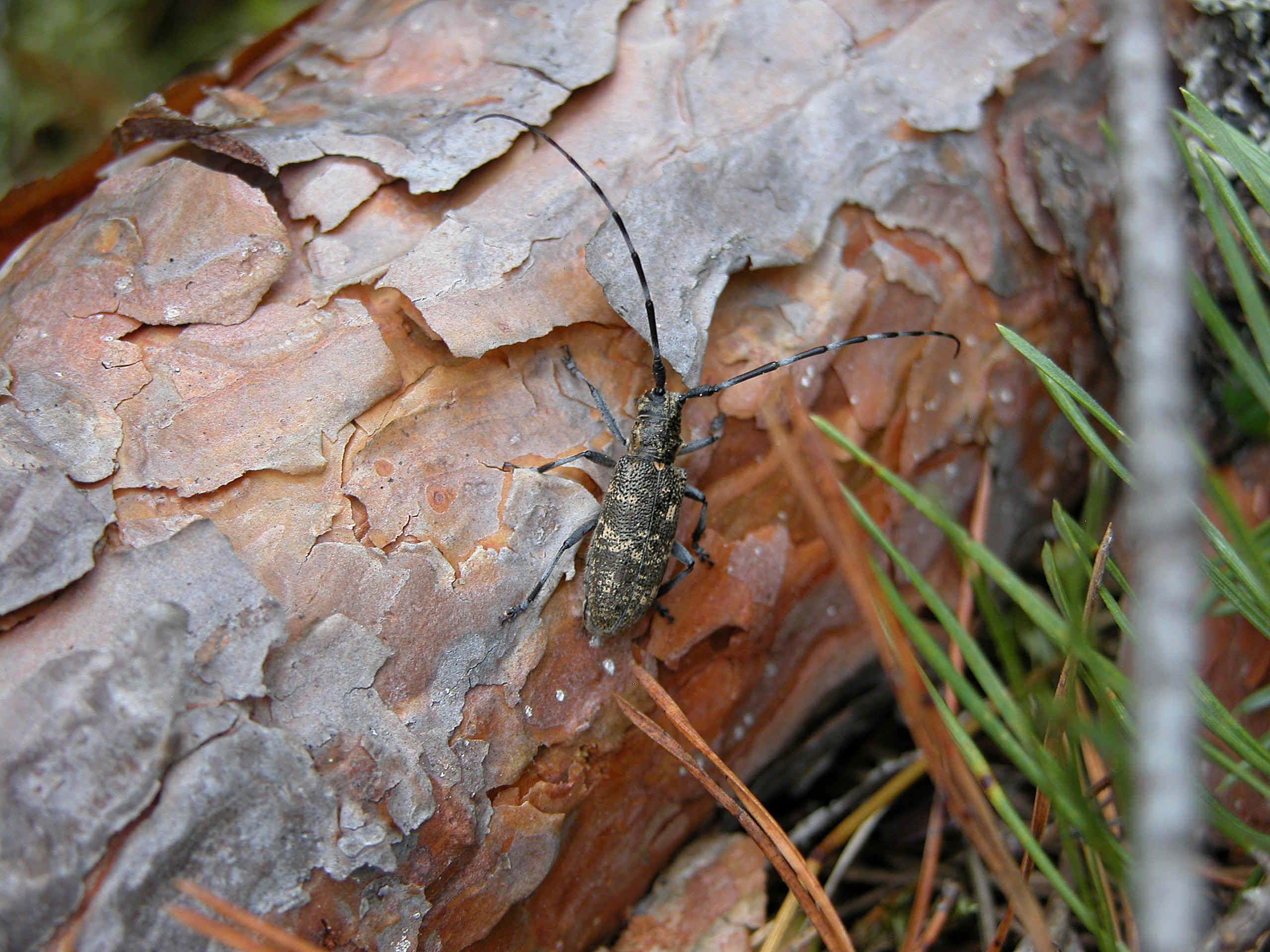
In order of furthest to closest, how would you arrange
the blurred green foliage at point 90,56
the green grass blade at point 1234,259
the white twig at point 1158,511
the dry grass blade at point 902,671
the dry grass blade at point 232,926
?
the blurred green foliage at point 90,56 < the green grass blade at point 1234,259 < the dry grass blade at point 232,926 < the dry grass blade at point 902,671 < the white twig at point 1158,511

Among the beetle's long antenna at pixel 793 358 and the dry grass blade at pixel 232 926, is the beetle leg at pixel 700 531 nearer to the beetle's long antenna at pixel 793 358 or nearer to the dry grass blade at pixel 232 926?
the beetle's long antenna at pixel 793 358

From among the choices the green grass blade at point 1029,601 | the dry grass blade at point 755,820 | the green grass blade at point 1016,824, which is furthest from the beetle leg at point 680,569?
the green grass blade at point 1029,601

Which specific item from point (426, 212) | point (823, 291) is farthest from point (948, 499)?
point (426, 212)

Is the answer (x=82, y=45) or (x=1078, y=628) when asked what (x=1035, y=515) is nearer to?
(x=1078, y=628)

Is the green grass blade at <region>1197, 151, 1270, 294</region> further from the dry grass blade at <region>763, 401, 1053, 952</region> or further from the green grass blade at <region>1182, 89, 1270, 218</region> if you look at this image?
the dry grass blade at <region>763, 401, 1053, 952</region>

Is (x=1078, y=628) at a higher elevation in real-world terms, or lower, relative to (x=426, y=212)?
lower

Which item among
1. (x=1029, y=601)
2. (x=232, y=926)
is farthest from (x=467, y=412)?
(x=1029, y=601)

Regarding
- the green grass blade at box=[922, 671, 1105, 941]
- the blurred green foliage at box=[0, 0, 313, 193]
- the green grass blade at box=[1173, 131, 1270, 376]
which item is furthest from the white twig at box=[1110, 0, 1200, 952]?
the blurred green foliage at box=[0, 0, 313, 193]
